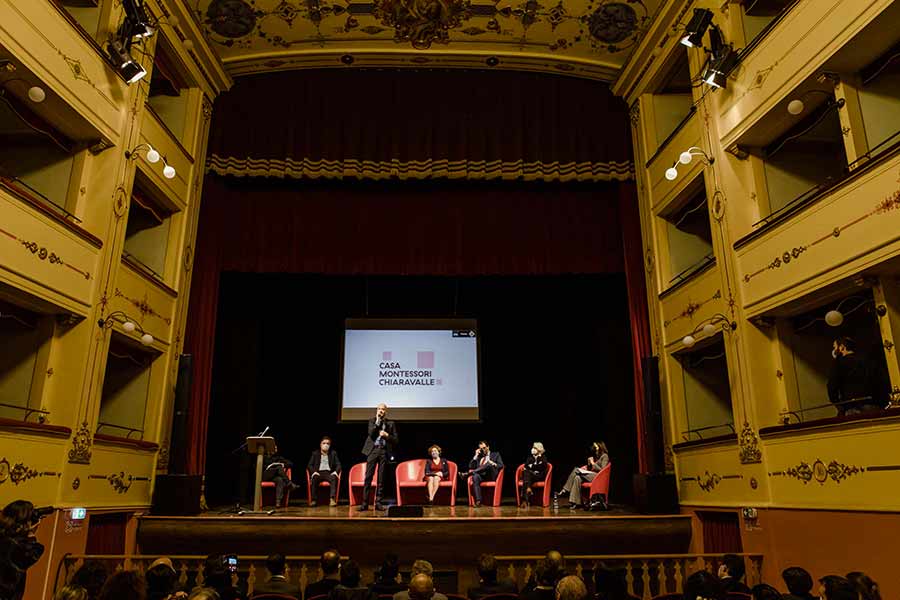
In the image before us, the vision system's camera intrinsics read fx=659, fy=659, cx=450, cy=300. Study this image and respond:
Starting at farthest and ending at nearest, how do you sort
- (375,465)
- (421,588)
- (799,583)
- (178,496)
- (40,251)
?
(375,465) < (178,496) < (40,251) < (799,583) < (421,588)

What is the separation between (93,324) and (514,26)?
6.59 metres

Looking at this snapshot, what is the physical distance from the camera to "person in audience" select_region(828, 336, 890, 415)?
17.8 ft

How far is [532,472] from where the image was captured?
8.95m

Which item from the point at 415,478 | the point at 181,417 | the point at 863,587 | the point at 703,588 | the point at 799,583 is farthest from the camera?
the point at 415,478

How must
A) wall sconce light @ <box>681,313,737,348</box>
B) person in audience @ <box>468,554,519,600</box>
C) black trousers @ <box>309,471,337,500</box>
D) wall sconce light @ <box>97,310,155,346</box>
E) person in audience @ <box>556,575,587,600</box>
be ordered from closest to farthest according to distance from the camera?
person in audience @ <box>556,575,587,600</box>
person in audience @ <box>468,554,519,600</box>
wall sconce light @ <box>97,310,155,346</box>
wall sconce light @ <box>681,313,737,348</box>
black trousers @ <box>309,471,337,500</box>

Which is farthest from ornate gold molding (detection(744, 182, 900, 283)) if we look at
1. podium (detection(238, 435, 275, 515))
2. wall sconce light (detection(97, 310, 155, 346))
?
wall sconce light (detection(97, 310, 155, 346))

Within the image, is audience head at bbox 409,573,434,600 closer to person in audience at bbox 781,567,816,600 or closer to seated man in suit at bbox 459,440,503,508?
person in audience at bbox 781,567,816,600

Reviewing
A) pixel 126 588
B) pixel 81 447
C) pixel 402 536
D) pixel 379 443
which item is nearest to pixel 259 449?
pixel 379 443

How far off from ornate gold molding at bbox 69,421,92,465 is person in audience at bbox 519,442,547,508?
207 inches

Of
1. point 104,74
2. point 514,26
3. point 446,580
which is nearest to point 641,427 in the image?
point 446,580

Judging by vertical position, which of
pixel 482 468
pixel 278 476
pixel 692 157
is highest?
pixel 692 157

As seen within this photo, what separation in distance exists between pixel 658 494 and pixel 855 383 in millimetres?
2608

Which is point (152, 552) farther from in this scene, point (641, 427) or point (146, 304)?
→ point (641, 427)

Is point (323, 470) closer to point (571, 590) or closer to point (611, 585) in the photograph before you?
point (611, 585)
